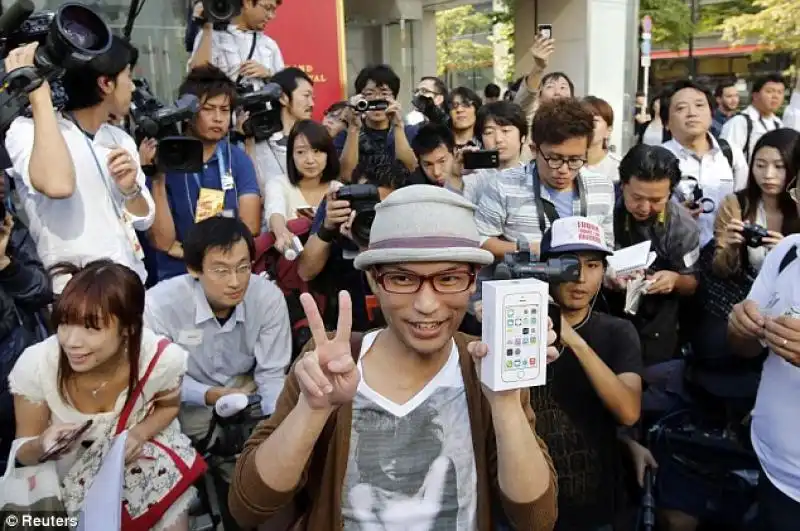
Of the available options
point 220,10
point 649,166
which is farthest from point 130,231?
point 649,166

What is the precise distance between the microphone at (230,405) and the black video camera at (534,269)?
127cm

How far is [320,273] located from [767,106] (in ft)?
16.8

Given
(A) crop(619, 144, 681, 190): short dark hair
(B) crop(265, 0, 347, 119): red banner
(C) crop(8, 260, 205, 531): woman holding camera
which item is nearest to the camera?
(C) crop(8, 260, 205, 531): woman holding camera

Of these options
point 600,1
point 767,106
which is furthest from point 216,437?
point 600,1

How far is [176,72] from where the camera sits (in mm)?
7238

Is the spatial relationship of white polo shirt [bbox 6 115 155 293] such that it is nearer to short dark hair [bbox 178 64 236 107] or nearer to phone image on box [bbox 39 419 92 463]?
short dark hair [bbox 178 64 236 107]

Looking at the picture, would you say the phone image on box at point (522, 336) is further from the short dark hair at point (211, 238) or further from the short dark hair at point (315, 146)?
the short dark hair at point (315, 146)

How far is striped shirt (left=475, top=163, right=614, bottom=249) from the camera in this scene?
3180mm

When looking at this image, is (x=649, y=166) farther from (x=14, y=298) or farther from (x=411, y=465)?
(x=14, y=298)

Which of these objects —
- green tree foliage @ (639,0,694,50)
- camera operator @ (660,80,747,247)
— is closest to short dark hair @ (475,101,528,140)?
camera operator @ (660,80,747,247)

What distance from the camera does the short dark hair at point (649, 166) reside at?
10.6ft

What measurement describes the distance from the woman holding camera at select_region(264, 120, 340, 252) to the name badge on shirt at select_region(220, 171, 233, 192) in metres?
0.23

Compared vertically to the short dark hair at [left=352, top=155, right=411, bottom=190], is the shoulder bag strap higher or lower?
lower

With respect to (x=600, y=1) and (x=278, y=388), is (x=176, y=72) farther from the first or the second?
(x=600, y=1)
